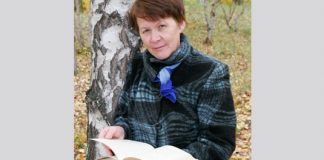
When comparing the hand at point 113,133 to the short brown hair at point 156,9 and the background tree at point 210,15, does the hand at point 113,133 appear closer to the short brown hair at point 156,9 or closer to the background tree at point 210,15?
the short brown hair at point 156,9

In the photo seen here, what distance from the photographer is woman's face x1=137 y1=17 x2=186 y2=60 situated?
10.4 ft

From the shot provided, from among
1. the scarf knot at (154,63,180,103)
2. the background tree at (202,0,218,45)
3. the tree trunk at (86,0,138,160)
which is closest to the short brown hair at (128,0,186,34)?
the scarf knot at (154,63,180,103)

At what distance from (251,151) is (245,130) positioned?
122mm

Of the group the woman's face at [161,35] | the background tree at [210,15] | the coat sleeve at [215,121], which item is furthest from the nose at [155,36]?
the background tree at [210,15]

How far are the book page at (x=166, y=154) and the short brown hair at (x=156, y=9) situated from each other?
0.62 m

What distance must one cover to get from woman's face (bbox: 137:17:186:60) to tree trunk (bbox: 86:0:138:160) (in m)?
0.49

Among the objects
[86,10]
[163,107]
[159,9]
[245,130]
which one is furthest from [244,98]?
[86,10]

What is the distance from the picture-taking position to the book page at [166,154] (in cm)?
295

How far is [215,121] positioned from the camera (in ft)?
10.3

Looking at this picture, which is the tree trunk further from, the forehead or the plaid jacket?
the forehead

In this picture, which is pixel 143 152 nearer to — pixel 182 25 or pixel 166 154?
pixel 166 154

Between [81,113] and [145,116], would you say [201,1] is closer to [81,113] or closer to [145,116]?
[145,116]

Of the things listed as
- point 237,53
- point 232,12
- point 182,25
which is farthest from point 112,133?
point 232,12

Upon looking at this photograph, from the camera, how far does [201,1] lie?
141 inches
